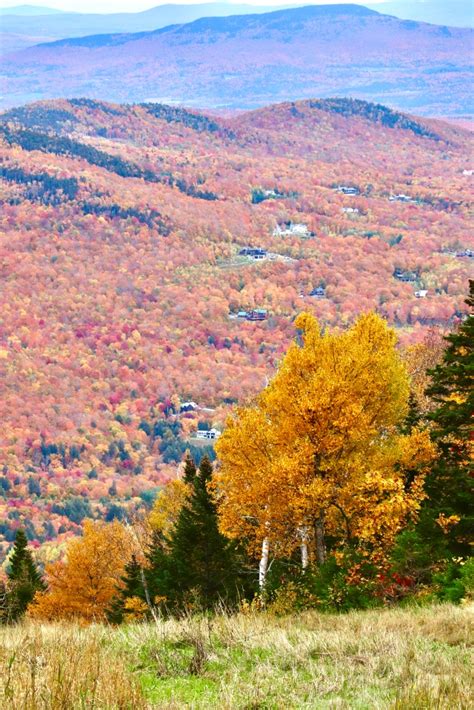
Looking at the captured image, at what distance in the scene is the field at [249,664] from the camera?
7188 millimetres

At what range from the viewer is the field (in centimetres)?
719

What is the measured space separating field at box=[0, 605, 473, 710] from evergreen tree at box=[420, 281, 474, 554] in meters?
4.18

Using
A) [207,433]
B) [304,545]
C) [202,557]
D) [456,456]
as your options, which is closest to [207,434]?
[207,433]

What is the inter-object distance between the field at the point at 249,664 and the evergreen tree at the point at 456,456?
164 inches

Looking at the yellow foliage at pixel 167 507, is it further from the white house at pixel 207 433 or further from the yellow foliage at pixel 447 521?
the white house at pixel 207 433

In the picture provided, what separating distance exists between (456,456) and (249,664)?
9960 mm

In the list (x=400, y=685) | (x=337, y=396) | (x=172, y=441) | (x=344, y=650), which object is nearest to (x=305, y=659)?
(x=344, y=650)

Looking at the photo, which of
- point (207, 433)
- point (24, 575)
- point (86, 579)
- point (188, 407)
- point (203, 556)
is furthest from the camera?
point (188, 407)

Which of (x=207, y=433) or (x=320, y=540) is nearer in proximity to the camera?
(x=320, y=540)

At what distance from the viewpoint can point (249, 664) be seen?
951 cm

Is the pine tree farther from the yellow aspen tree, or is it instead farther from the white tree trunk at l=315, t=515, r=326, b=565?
the white tree trunk at l=315, t=515, r=326, b=565

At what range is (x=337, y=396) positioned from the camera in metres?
17.5

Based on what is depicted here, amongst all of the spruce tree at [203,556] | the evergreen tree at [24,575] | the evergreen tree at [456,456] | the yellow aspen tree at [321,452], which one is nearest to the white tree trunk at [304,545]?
the yellow aspen tree at [321,452]

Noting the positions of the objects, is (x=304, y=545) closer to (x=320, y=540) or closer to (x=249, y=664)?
(x=320, y=540)
